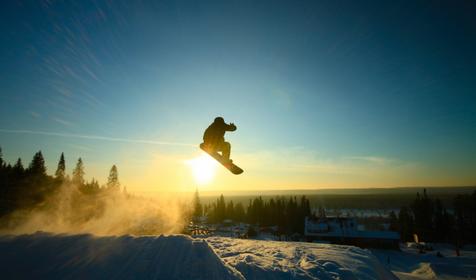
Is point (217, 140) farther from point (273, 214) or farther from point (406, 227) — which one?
point (273, 214)

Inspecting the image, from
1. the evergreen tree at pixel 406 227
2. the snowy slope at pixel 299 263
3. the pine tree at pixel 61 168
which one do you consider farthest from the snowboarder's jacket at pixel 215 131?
the evergreen tree at pixel 406 227

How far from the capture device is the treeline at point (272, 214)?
76.7 meters

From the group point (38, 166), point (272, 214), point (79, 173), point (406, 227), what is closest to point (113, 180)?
point (79, 173)

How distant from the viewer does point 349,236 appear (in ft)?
151

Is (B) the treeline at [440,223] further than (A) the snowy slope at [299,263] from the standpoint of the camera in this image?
Yes

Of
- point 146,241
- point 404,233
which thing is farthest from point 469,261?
point 146,241

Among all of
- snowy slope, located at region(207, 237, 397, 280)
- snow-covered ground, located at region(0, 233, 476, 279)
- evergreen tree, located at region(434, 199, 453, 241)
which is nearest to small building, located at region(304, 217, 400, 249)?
evergreen tree, located at region(434, 199, 453, 241)

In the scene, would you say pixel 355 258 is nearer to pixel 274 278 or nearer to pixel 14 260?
pixel 274 278

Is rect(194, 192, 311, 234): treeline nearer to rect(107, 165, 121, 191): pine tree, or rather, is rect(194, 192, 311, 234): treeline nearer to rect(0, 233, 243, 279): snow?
rect(107, 165, 121, 191): pine tree

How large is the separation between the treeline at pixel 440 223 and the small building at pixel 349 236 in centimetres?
2032

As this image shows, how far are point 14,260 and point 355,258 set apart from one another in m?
13.8

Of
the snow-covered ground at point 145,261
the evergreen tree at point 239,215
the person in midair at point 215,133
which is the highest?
the person in midair at point 215,133

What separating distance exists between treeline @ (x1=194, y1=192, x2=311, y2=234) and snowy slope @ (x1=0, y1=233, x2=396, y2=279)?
62.9m

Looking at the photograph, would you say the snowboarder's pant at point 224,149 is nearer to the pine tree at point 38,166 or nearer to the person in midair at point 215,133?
the person in midair at point 215,133
